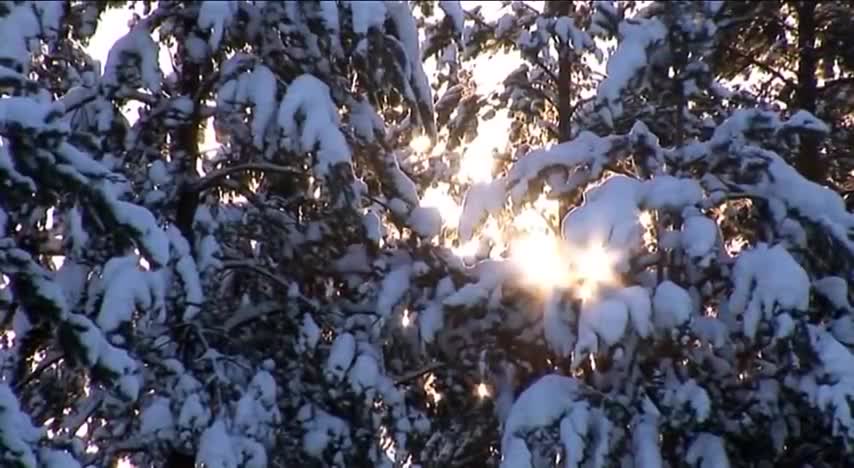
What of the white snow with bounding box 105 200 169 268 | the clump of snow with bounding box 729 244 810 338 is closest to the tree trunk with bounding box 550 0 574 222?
the clump of snow with bounding box 729 244 810 338

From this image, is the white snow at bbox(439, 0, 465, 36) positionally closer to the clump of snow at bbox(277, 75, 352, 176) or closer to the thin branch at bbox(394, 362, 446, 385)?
the clump of snow at bbox(277, 75, 352, 176)

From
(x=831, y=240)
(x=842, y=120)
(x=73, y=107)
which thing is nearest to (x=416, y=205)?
(x=73, y=107)

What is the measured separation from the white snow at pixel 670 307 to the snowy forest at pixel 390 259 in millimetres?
16

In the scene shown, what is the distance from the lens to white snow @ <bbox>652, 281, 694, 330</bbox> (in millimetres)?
7508

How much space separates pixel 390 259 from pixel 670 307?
3012 mm

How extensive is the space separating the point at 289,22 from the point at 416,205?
203 cm

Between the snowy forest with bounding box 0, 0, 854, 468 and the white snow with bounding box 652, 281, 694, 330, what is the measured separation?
16mm

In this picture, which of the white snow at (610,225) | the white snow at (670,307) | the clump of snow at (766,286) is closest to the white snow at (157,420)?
the white snow at (610,225)

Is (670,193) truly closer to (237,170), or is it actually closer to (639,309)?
(639,309)

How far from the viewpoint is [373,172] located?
10.1m

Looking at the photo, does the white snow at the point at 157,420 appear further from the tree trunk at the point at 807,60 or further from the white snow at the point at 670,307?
the tree trunk at the point at 807,60

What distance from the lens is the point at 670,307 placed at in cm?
755

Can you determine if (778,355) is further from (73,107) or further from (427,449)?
(73,107)

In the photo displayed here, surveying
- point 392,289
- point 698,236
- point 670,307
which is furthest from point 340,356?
point 698,236
